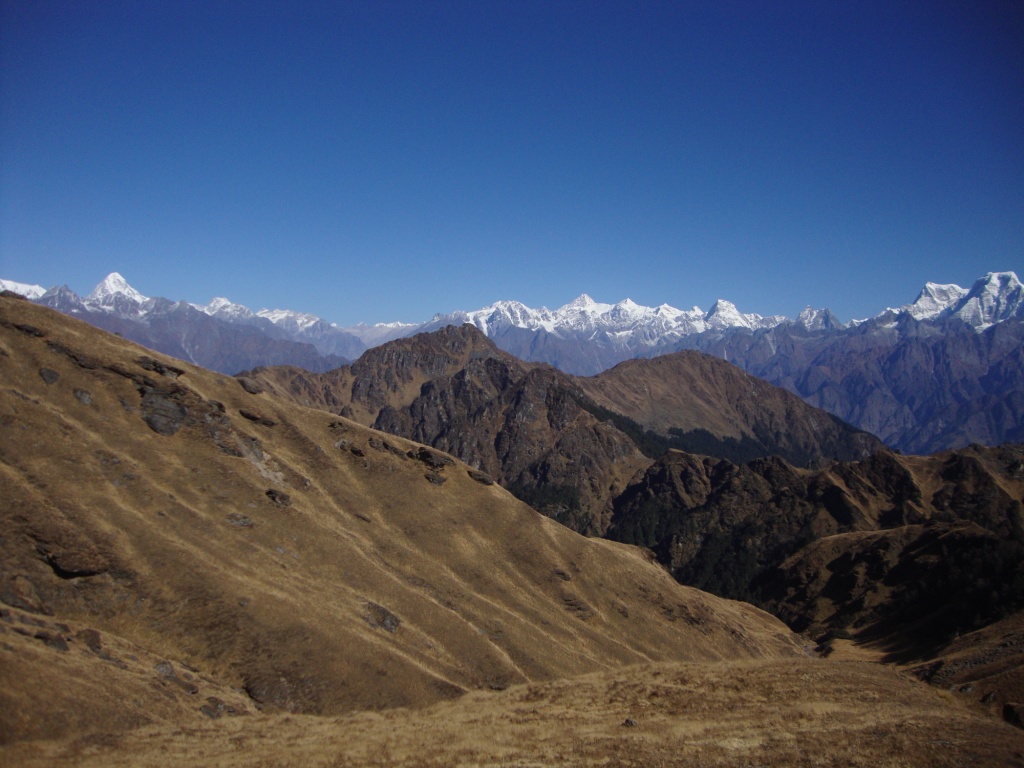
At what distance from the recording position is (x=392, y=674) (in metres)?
64.9

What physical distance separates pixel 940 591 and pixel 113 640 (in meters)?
141

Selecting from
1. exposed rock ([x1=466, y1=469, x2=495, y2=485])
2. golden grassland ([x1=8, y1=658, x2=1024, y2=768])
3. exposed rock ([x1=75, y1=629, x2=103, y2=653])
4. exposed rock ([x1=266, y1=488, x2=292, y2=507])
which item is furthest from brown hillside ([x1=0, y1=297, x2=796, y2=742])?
golden grassland ([x1=8, y1=658, x2=1024, y2=768])

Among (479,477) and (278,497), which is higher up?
(479,477)

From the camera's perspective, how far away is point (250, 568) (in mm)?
72000

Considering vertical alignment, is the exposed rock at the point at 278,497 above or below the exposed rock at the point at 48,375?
below

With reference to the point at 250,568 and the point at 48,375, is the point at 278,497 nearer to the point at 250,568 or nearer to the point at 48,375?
the point at 250,568

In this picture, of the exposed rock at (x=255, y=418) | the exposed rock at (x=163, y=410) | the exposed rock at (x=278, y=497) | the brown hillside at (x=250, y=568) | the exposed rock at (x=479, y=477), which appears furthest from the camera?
the exposed rock at (x=479, y=477)

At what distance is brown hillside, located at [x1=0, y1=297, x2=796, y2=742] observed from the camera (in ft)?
177

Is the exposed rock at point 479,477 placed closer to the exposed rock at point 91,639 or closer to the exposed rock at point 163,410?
the exposed rock at point 163,410

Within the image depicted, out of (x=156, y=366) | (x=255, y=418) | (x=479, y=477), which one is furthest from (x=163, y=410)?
(x=479, y=477)

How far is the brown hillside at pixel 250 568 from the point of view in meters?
53.9

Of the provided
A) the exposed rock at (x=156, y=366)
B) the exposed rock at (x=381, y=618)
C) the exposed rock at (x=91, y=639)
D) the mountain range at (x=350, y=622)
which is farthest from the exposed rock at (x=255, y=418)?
the exposed rock at (x=91, y=639)

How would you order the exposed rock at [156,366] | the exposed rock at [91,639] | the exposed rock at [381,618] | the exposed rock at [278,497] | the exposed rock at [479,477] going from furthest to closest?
the exposed rock at [479,477], the exposed rock at [156,366], the exposed rock at [278,497], the exposed rock at [381,618], the exposed rock at [91,639]

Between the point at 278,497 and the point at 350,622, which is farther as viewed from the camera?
the point at 278,497
